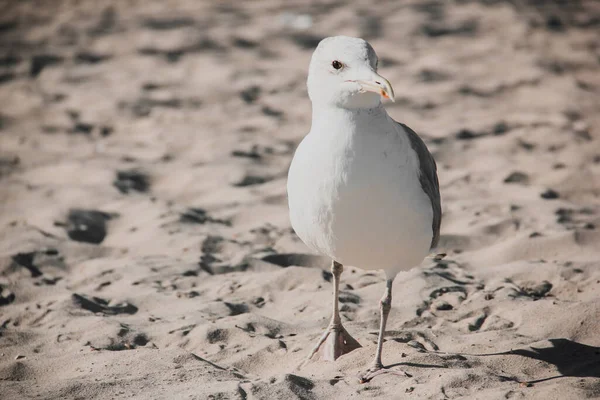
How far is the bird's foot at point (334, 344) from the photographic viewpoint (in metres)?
3.52

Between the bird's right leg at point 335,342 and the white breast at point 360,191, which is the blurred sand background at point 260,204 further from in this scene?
the white breast at point 360,191

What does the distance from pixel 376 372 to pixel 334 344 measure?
13.1 inches

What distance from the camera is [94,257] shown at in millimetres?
4801

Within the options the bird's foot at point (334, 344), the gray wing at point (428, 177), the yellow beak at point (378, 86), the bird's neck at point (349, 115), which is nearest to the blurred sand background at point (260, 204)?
the bird's foot at point (334, 344)

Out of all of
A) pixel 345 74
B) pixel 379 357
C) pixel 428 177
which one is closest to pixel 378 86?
pixel 345 74

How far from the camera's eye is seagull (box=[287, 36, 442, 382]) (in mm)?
3010

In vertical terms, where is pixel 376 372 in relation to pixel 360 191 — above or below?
below

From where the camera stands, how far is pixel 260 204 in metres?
5.38

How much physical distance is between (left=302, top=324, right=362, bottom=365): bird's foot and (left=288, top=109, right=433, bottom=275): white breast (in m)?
0.48

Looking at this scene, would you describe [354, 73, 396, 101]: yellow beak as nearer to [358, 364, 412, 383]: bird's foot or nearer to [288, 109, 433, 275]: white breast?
[288, 109, 433, 275]: white breast

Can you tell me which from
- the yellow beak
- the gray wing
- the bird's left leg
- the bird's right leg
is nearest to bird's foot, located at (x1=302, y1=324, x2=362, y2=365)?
the bird's right leg

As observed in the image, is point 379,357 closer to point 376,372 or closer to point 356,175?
point 376,372

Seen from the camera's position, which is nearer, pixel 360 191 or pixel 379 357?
pixel 360 191

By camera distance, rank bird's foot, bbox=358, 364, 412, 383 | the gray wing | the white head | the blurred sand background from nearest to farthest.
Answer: the white head
bird's foot, bbox=358, 364, 412, 383
the gray wing
the blurred sand background
